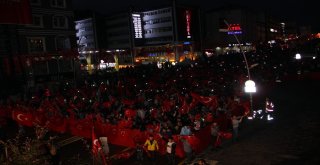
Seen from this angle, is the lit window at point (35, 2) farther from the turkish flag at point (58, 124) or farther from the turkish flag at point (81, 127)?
the turkish flag at point (81, 127)

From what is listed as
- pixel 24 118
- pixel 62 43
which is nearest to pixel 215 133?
pixel 24 118

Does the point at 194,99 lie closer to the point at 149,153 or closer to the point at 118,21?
the point at 149,153

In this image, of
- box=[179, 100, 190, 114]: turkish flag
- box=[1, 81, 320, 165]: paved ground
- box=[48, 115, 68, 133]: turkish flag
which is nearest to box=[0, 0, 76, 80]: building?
box=[48, 115, 68, 133]: turkish flag

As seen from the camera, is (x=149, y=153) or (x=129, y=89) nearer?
(x=149, y=153)

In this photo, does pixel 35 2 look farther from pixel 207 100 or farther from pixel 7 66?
pixel 207 100

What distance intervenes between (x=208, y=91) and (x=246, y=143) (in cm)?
890

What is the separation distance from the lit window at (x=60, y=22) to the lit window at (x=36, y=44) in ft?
11.5

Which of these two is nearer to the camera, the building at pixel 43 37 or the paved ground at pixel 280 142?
the paved ground at pixel 280 142

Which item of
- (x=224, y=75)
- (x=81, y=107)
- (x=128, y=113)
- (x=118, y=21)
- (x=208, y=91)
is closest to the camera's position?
(x=128, y=113)

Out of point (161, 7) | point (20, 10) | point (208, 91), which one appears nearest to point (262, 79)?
point (208, 91)

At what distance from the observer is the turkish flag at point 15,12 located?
107ft

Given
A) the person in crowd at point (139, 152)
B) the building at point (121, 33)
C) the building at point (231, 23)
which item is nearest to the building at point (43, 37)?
the person in crowd at point (139, 152)

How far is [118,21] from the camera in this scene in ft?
349

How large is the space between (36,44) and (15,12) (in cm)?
1457
